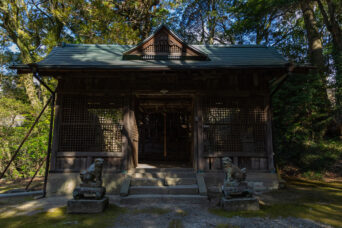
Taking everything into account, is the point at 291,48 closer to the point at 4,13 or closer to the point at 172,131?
the point at 172,131

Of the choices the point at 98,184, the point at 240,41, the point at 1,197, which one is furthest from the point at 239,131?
the point at 240,41

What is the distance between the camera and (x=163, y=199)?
4.39 meters

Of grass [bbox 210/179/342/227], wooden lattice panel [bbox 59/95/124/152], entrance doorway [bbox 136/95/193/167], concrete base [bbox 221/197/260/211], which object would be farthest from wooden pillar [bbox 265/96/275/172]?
wooden lattice panel [bbox 59/95/124/152]

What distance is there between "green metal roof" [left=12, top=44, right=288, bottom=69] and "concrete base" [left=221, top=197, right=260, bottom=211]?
3100mm

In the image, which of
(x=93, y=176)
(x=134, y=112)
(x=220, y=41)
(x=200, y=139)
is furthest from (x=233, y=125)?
(x=220, y=41)

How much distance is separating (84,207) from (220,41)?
1542 cm

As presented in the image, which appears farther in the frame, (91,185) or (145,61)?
(145,61)

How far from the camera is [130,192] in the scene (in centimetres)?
468

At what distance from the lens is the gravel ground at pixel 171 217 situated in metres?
3.13

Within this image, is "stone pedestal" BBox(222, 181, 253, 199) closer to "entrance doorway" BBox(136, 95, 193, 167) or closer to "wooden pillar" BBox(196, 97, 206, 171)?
"wooden pillar" BBox(196, 97, 206, 171)

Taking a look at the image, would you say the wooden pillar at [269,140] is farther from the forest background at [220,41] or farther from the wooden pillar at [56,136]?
the wooden pillar at [56,136]

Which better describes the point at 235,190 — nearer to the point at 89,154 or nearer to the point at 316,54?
the point at 89,154

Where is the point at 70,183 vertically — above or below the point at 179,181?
below

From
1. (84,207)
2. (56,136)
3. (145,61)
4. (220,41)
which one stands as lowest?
(84,207)
